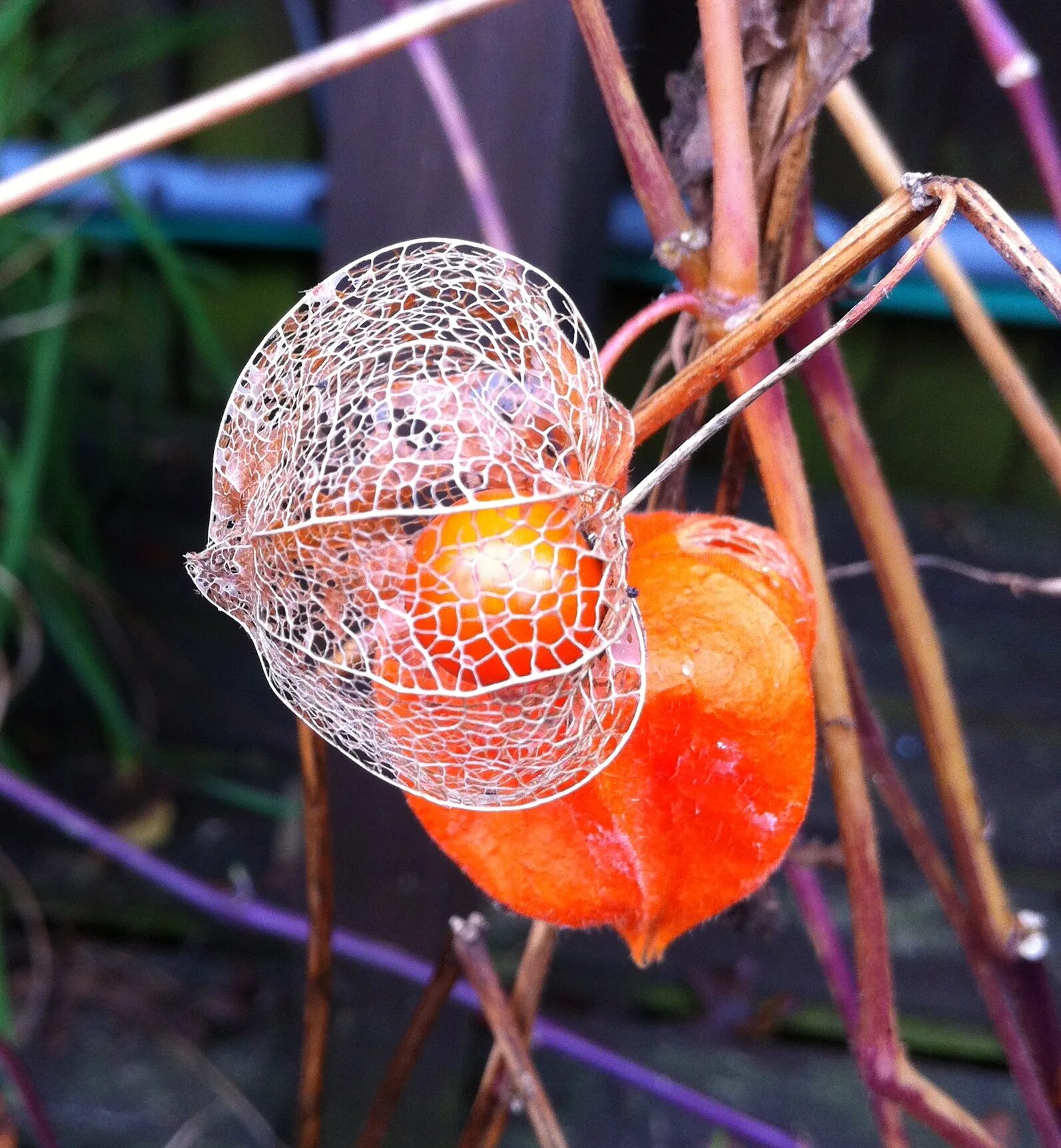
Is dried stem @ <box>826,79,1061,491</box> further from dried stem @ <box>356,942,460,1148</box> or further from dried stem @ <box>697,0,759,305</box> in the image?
dried stem @ <box>356,942,460,1148</box>

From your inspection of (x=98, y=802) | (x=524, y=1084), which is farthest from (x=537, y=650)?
(x=98, y=802)

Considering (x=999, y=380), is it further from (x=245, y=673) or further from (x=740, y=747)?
(x=245, y=673)

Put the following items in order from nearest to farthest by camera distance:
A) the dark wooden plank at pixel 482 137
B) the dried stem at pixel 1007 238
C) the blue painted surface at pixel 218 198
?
1. the dried stem at pixel 1007 238
2. the dark wooden plank at pixel 482 137
3. the blue painted surface at pixel 218 198

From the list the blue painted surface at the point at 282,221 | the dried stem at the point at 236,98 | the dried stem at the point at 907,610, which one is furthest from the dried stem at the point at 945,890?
the blue painted surface at the point at 282,221

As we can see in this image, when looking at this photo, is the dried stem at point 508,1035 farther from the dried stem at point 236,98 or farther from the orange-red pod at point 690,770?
the dried stem at point 236,98

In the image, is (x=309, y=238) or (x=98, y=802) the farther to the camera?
(x=309, y=238)

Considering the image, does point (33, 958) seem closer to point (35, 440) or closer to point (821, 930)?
point (35, 440)
